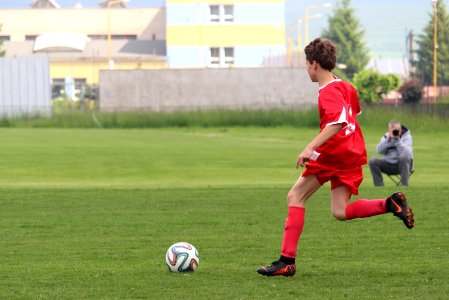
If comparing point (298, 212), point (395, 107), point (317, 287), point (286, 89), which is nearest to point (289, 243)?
point (298, 212)

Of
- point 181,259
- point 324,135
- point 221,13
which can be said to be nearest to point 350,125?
point 324,135

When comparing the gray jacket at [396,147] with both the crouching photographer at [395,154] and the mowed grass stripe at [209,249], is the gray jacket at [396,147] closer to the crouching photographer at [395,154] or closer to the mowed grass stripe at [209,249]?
the crouching photographer at [395,154]

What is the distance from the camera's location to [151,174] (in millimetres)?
30234

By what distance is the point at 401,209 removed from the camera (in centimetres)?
975

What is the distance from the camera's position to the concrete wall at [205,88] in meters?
66.3

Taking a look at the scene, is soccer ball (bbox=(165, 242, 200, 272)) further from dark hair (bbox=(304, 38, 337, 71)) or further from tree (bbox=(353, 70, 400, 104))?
tree (bbox=(353, 70, 400, 104))

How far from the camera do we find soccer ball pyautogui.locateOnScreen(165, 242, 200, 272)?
9906 mm

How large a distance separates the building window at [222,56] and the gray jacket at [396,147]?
70.6 metres

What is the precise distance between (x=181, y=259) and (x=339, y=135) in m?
1.63

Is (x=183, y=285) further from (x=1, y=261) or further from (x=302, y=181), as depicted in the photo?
(x=1, y=261)

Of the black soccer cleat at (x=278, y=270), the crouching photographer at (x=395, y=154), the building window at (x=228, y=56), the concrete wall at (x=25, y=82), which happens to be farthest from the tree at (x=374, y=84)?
the black soccer cleat at (x=278, y=270)

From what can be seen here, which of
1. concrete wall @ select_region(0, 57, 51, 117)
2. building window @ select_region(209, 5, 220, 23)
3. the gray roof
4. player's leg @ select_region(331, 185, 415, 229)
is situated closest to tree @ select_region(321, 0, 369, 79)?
the gray roof

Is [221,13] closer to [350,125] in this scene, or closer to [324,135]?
[350,125]

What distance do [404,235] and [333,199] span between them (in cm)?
299
